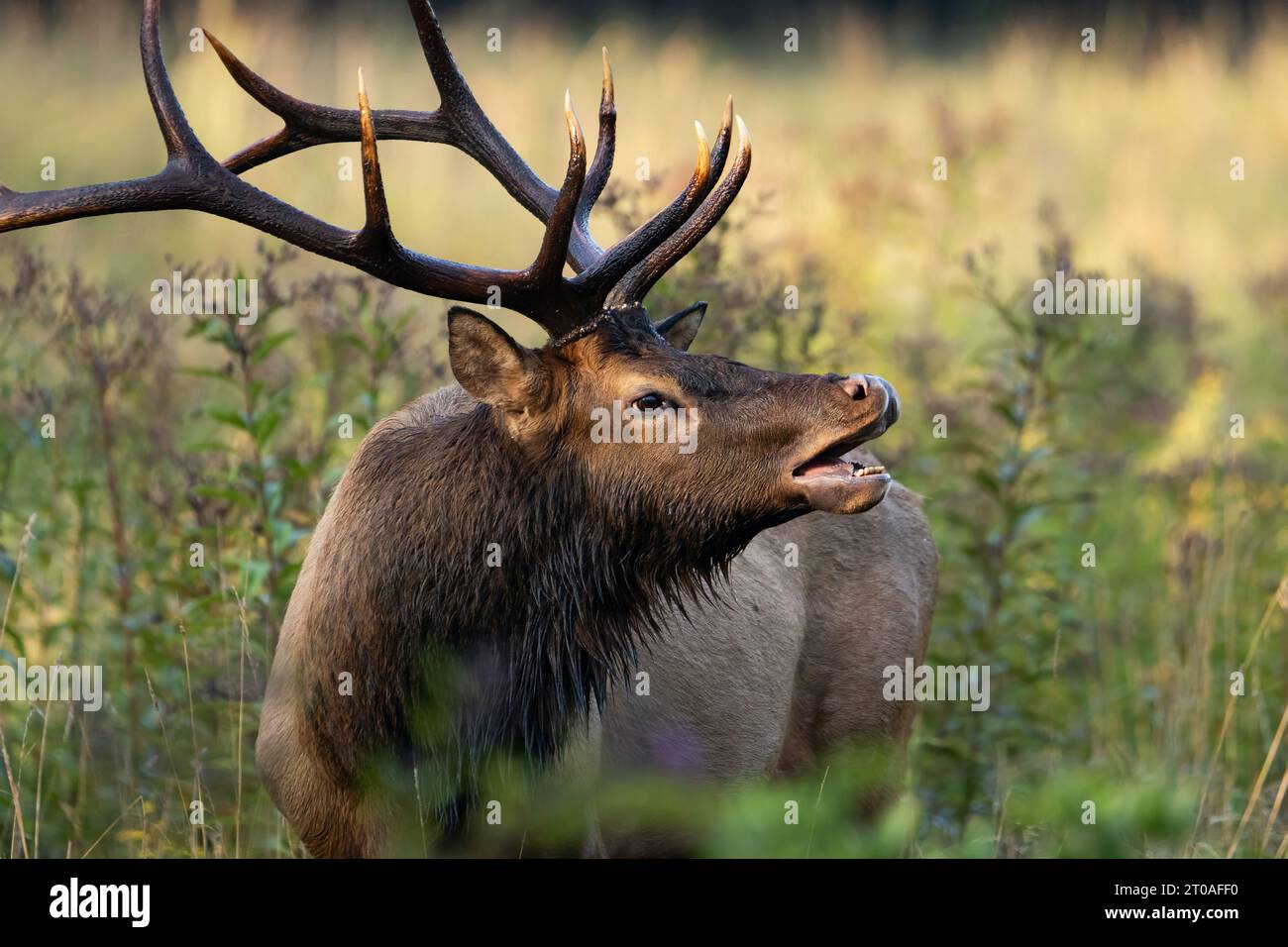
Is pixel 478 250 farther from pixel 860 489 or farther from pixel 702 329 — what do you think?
pixel 860 489

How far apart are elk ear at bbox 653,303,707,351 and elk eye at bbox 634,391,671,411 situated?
1.55 ft

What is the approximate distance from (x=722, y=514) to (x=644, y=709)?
1011 millimetres

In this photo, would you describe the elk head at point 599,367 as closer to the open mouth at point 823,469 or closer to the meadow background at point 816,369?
the open mouth at point 823,469

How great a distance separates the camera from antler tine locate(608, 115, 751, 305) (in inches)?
166

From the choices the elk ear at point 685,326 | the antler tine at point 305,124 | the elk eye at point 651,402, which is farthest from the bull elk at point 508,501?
the antler tine at point 305,124

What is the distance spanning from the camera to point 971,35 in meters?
16.4

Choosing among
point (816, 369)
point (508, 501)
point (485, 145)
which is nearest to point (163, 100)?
point (485, 145)

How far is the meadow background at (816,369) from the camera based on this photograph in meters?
5.16

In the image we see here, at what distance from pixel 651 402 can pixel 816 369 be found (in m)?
3.04

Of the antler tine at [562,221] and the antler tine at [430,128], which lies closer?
the antler tine at [562,221]

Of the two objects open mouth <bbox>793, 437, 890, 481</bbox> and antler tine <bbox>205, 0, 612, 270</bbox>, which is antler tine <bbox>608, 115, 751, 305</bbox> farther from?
open mouth <bbox>793, 437, 890, 481</bbox>

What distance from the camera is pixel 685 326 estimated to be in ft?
15.1

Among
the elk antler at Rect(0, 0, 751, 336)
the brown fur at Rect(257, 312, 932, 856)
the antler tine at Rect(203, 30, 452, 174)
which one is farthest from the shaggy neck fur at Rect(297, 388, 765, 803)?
the antler tine at Rect(203, 30, 452, 174)
